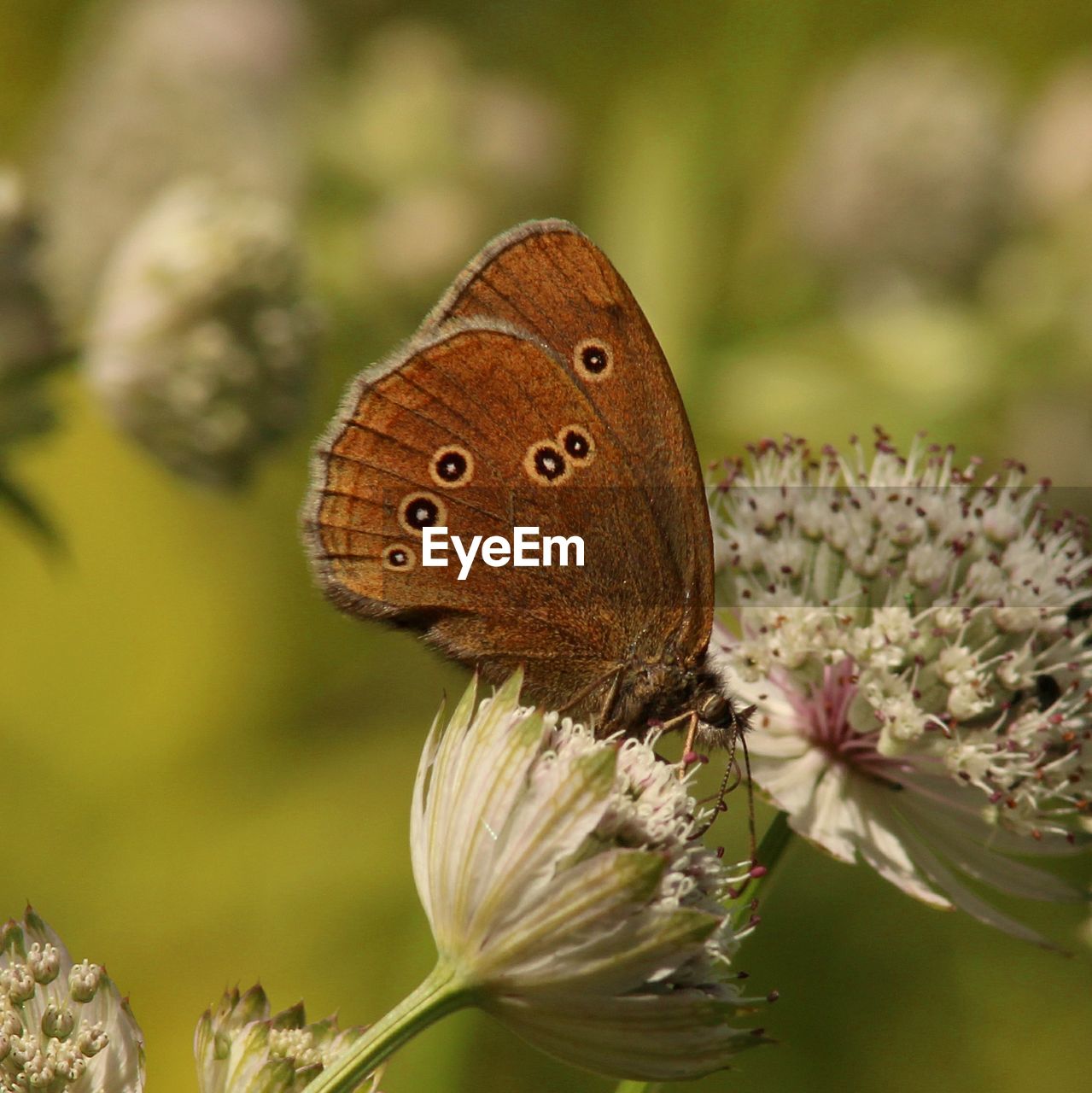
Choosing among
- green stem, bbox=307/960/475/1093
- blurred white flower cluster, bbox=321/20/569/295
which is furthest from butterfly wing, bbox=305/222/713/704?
blurred white flower cluster, bbox=321/20/569/295

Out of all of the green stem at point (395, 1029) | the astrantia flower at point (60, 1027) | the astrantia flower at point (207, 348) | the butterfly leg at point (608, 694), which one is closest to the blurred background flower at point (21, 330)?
the astrantia flower at point (207, 348)

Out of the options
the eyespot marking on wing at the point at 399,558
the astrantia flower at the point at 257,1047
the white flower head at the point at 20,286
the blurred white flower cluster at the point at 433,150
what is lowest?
the astrantia flower at the point at 257,1047

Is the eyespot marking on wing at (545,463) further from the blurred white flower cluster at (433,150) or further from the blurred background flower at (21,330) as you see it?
the blurred white flower cluster at (433,150)

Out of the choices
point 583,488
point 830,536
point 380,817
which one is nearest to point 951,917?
point 380,817

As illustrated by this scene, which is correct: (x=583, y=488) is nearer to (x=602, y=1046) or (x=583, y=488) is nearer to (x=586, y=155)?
(x=602, y=1046)

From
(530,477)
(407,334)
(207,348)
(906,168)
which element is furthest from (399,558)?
(906,168)

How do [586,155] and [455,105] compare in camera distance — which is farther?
[586,155]
